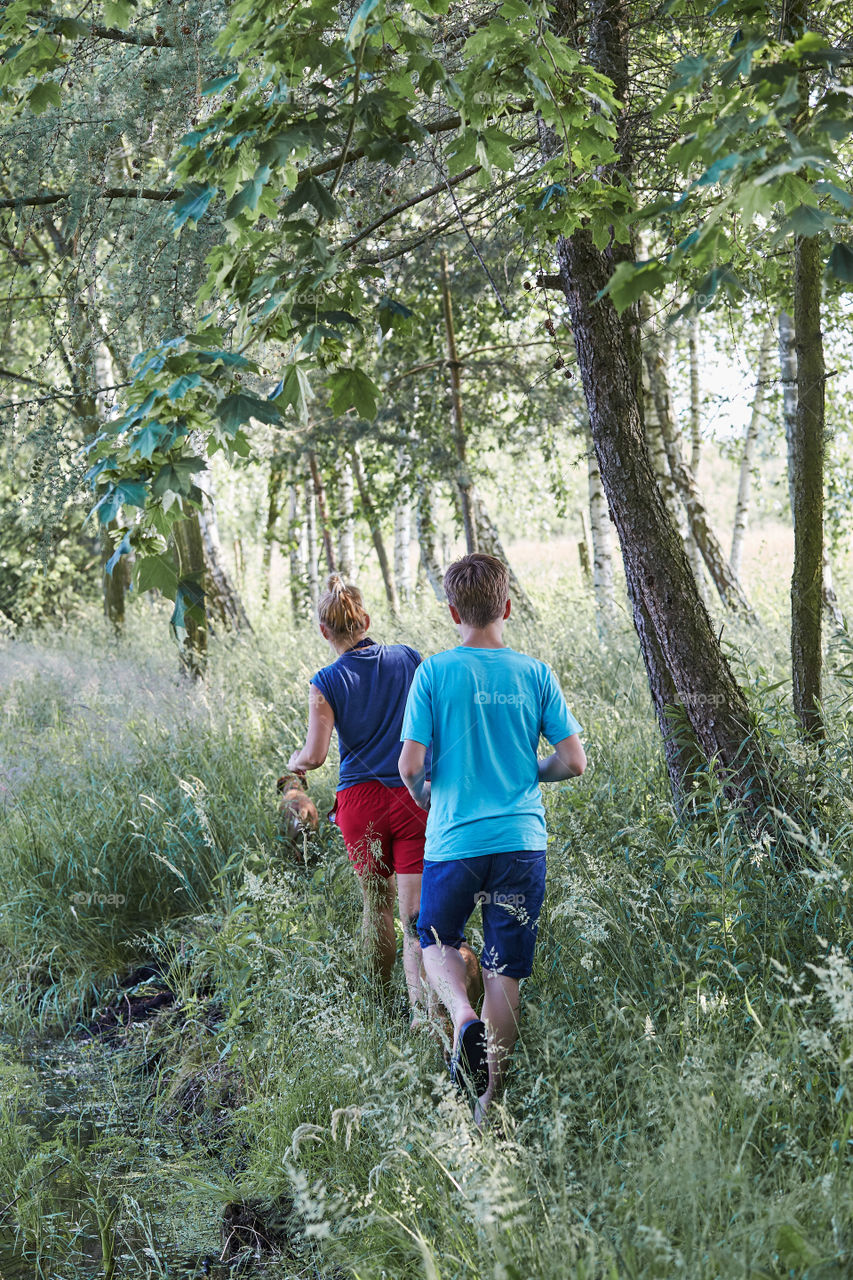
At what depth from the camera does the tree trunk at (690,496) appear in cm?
1025

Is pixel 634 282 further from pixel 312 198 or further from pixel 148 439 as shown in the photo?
pixel 148 439

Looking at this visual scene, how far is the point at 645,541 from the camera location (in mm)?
4379

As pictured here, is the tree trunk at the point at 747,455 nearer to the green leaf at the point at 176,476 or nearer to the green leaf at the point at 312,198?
the green leaf at the point at 312,198

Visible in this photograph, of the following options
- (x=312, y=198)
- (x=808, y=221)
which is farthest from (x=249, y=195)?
(x=808, y=221)

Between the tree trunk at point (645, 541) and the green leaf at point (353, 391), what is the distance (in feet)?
5.72

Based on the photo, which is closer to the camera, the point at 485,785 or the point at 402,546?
the point at 485,785

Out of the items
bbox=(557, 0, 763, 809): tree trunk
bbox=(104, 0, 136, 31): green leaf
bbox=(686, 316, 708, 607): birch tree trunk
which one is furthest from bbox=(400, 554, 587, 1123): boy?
bbox=(686, 316, 708, 607): birch tree trunk

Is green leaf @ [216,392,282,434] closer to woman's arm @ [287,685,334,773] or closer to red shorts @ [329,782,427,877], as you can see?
woman's arm @ [287,685,334,773]

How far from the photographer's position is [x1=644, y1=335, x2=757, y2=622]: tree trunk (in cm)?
1025

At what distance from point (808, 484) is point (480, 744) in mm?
1975

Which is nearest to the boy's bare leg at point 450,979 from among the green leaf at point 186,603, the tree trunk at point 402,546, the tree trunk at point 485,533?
the green leaf at point 186,603

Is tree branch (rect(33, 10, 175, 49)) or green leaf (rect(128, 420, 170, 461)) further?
tree branch (rect(33, 10, 175, 49))

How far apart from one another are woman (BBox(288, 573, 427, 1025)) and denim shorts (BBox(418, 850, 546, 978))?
2.24 ft

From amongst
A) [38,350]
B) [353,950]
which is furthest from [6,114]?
[38,350]
